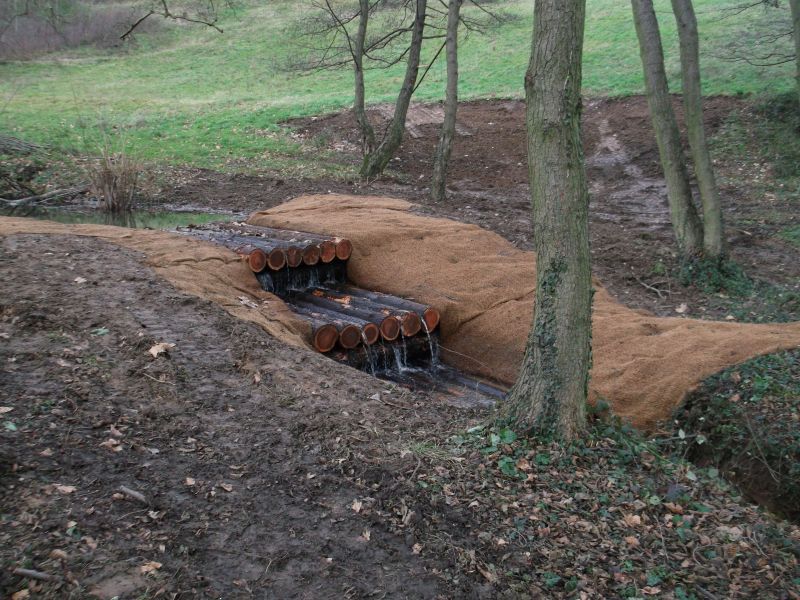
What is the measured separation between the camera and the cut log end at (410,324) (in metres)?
8.30

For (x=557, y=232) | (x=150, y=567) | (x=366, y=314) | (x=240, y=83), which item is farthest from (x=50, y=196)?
(x=240, y=83)

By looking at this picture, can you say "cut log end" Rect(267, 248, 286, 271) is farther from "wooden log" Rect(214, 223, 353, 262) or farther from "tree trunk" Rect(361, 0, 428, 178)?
"tree trunk" Rect(361, 0, 428, 178)

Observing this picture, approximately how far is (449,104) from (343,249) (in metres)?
5.42

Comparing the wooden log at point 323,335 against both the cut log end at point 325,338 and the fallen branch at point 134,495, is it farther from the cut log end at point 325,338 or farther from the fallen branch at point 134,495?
the fallen branch at point 134,495

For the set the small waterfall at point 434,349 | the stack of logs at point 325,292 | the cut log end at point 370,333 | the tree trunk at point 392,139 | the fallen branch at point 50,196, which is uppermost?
the tree trunk at point 392,139

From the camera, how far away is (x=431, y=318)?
336 inches

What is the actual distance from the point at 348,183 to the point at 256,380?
10901mm

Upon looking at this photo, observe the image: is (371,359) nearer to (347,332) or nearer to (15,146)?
(347,332)

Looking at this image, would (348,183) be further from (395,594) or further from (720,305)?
(395,594)

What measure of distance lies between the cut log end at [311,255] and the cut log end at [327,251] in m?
0.08

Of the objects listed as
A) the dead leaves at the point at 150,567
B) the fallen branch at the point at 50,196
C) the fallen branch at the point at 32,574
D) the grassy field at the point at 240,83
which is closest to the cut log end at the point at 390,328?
the dead leaves at the point at 150,567

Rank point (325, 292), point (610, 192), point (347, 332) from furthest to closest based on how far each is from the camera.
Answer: point (610, 192)
point (325, 292)
point (347, 332)

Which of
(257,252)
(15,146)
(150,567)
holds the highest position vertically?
(15,146)

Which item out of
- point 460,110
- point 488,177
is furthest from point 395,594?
point 460,110
